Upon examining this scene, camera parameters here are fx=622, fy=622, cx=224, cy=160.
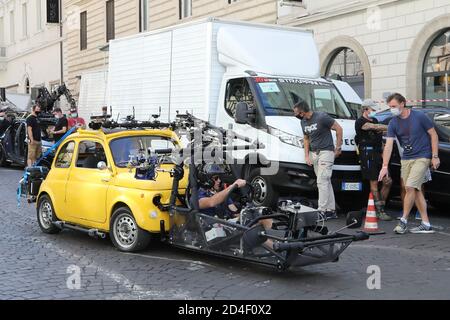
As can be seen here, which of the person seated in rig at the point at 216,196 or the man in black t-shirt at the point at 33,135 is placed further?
the man in black t-shirt at the point at 33,135

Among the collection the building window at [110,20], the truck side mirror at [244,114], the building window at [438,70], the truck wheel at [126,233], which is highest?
the building window at [110,20]

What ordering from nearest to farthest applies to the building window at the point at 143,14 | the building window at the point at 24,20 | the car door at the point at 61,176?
the car door at the point at 61,176
the building window at the point at 143,14
the building window at the point at 24,20

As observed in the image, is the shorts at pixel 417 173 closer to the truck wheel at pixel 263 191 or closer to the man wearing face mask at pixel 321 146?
the man wearing face mask at pixel 321 146

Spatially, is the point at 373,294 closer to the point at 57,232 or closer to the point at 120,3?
the point at 57,232

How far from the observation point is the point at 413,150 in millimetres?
8609

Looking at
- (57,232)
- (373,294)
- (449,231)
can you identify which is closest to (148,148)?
(57,232)

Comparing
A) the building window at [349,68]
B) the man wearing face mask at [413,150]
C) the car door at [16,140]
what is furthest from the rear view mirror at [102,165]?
the building window at [349,68]

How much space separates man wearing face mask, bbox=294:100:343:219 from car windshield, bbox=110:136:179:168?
2.41 meters

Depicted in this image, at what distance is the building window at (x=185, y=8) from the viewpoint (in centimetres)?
2616

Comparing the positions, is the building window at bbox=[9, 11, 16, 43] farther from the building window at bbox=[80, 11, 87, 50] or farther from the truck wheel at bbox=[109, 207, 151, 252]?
the truck wheel at bbox=[109, 207, 151, 252]

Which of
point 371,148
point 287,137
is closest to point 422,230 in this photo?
point 371,148

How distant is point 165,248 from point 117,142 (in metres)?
1.48

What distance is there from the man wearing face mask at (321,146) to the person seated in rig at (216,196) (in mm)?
2639
